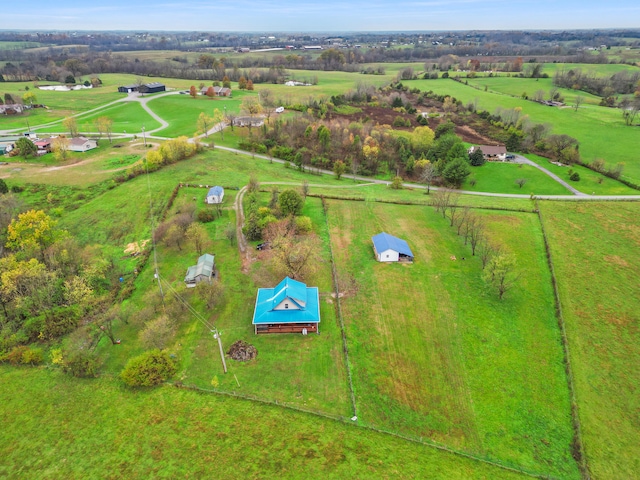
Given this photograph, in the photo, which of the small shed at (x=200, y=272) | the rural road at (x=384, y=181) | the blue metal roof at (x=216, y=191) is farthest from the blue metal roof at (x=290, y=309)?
the rural road at (x=384, y=181)

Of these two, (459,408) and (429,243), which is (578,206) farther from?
(459,408)

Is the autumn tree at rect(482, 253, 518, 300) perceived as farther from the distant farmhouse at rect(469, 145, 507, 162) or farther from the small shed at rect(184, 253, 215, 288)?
the distant farmhouse at rect(469, 145, 507, 162)

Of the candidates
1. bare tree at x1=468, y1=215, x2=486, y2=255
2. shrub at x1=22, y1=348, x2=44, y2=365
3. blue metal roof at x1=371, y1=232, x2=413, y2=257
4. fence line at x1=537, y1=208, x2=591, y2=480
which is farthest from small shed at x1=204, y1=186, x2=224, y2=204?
fence line at x1=537, y1=208, x2=591, y2=480

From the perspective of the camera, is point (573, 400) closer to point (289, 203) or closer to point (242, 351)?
point (242, 351)

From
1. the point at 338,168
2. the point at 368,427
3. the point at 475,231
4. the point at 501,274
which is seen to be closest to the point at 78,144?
the point at 338,168

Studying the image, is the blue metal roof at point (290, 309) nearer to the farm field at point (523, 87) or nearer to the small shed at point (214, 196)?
the small shed at point (214, 196)
